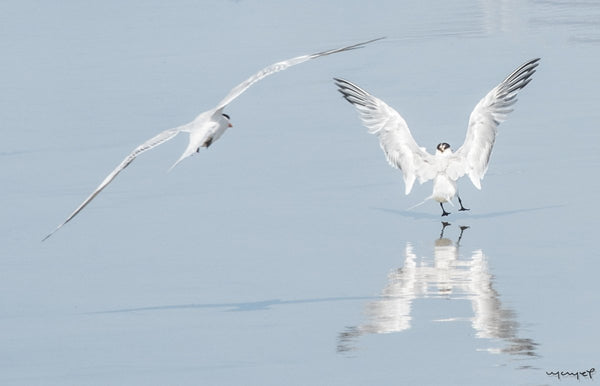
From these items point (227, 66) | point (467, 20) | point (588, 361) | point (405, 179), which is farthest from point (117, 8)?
point (588, 361)

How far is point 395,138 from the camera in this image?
12.6 metres

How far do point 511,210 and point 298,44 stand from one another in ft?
32.4

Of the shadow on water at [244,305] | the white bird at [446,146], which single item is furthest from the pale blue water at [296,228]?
the white bird at [446,146]

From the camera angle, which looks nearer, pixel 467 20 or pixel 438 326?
pixel 438 326

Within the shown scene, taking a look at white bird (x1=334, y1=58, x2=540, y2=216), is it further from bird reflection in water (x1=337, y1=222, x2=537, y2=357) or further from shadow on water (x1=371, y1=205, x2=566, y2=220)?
bird reflection in water (x1=337, y1=222, x2=537, y2=357)

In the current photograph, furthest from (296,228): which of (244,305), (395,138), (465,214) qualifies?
(244,305)

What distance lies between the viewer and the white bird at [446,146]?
476 inches

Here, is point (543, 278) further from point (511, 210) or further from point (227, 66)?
point (227, 66)

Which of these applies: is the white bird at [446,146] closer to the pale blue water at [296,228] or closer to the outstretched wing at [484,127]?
the outstretched wing at [484,127]

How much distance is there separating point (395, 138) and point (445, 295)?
349 cm

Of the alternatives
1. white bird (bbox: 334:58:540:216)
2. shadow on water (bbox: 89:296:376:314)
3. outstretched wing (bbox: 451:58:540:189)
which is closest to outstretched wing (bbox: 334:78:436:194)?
white bird (bbox: 334:58:540:216)

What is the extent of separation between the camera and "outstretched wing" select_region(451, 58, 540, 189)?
40.0 ft

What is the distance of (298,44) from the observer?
21.1 meters

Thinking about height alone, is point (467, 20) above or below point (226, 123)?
above
